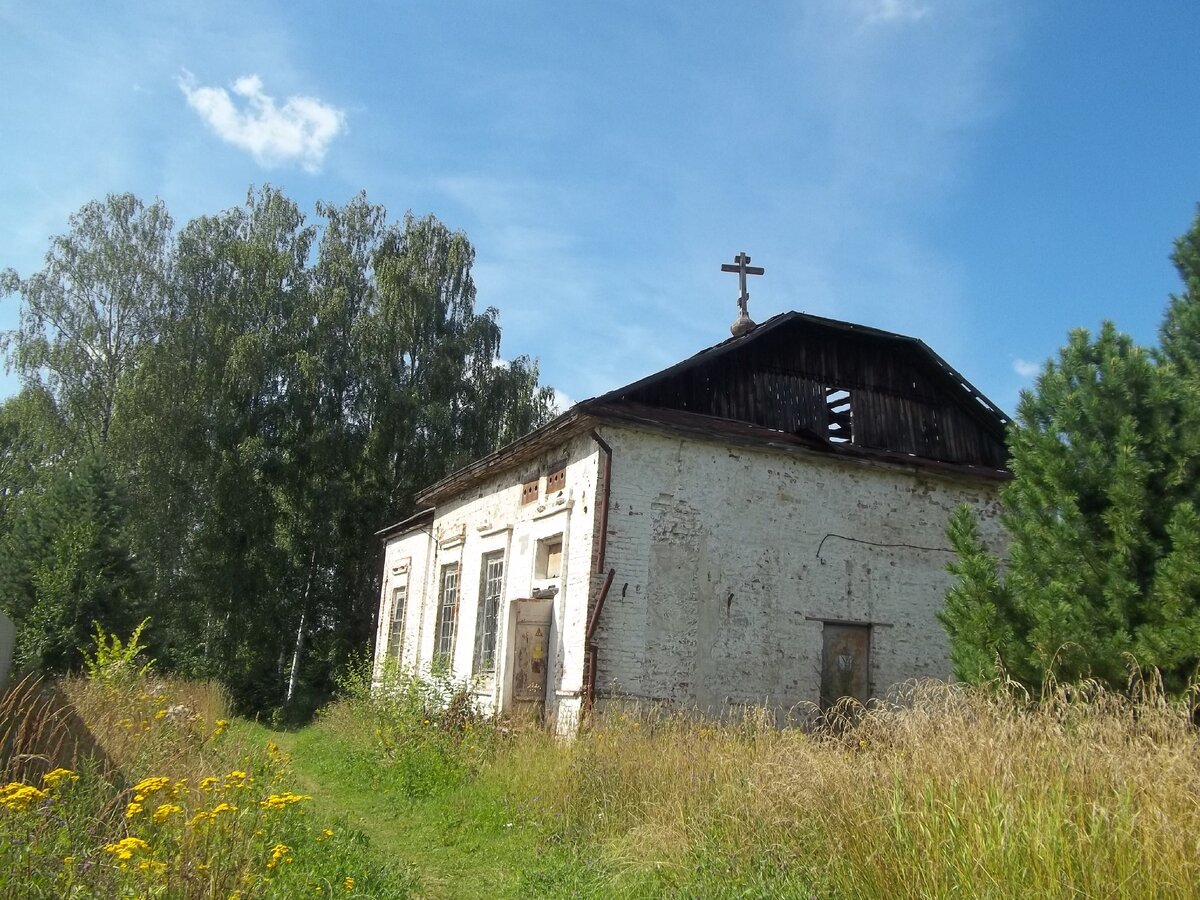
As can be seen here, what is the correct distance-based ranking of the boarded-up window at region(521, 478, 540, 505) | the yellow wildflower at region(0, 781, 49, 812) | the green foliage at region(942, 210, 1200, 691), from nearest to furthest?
the yellow wildflower at region(0, 781, 49, 812) → the green foliage at region(942, 210, 1200, 691) → the boarded-up window at region(521, 478, 540, 505)

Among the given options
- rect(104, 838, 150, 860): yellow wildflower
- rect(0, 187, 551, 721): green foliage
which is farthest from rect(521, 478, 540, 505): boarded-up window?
rect(0, 187, 551, 721): green foliage

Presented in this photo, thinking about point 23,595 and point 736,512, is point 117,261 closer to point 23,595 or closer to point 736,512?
point 23,595

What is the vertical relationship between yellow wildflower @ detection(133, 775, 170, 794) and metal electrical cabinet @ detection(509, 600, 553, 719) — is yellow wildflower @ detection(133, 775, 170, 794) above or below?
below

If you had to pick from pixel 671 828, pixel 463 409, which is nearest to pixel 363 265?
pixel 463 409

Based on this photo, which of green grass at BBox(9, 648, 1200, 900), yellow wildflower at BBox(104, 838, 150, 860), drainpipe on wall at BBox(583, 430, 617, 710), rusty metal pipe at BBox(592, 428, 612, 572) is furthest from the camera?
rusty metal pipe at BBox(592, 428, 612, 572)

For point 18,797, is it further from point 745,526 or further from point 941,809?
point 745,526

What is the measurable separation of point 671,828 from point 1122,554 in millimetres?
3609

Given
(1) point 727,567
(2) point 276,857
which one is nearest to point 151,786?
(2) point 276,857

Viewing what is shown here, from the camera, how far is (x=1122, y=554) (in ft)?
21.0

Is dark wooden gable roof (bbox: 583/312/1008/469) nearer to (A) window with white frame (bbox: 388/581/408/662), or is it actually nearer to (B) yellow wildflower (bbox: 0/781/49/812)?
(B) yellow wildflower (bbox: 0/781/49/812)

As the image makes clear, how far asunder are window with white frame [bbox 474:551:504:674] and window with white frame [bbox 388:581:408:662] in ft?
15.8

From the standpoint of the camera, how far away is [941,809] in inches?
166

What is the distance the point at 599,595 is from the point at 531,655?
160cm

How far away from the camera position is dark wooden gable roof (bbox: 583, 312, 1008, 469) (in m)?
12.0
